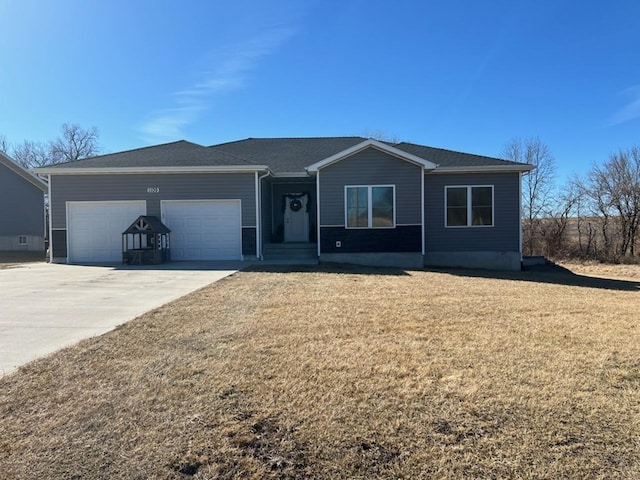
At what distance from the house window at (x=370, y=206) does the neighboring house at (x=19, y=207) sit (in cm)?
→ 1738

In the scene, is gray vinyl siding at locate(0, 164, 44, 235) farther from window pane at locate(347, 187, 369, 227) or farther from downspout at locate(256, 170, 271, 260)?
window pane at locate(347, 187, 369, 227)

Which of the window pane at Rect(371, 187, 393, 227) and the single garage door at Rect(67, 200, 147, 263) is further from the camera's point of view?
the single garage door at Rect(67, 200, 147, 263)

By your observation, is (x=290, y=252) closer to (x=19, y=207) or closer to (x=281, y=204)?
(x=281, y=204)

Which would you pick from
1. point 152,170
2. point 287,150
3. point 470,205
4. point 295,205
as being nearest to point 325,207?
point 295,205

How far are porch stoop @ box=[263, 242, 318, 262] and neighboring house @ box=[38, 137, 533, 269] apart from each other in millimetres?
50

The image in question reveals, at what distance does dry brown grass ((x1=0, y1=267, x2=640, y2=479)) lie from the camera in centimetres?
242

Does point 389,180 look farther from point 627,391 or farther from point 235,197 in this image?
point 627,391

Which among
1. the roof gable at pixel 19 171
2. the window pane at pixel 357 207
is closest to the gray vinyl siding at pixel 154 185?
the window pane at pixel 357 207

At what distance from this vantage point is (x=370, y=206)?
13953mm

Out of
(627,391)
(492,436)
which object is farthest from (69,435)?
(627,391)

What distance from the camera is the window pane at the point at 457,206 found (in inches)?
580

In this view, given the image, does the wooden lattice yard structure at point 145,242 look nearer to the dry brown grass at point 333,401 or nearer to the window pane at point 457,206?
the dry brown grass at point 333,401

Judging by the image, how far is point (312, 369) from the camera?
149 inches

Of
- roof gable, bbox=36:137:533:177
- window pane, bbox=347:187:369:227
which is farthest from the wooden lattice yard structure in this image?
window pane, bbox=347:187:369:227
